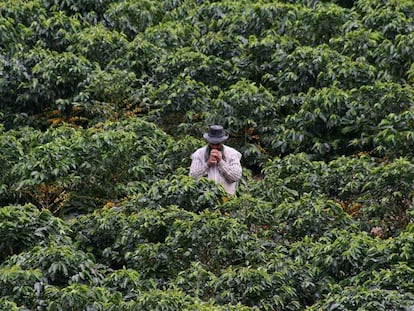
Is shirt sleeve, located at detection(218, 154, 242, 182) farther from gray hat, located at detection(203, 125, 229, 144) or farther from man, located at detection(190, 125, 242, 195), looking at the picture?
gray hat, located at detection(203, 125, 229, 144)

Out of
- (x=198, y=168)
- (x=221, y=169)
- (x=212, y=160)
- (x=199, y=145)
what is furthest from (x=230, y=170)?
(x=199, y=145)

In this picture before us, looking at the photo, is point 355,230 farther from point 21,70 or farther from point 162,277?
point 21,70

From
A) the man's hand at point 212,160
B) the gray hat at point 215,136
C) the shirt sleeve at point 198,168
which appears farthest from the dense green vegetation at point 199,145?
the gray hat at point 215,136

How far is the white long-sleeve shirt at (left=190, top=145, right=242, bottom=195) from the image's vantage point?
18.0 metres

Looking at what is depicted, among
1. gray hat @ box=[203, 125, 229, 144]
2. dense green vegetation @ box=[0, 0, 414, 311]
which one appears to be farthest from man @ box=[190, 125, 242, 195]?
dense green vegetation @ box=[0, 0, 414, 311]

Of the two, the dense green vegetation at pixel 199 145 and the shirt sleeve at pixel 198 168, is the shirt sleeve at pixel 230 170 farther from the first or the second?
the dense green vegetation at pixel 199 145

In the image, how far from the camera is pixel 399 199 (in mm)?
17562

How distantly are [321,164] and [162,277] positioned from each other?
3.33 m

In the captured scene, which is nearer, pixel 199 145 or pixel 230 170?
pixel 230 170

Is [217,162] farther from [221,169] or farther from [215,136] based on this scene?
[215,136]

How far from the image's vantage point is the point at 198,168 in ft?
59.2

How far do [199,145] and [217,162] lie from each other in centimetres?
153

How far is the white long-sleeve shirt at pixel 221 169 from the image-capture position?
18.0m

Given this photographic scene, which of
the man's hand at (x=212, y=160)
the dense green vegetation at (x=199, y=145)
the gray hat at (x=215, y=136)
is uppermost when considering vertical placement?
the gray hat at (x=215, y=136)
